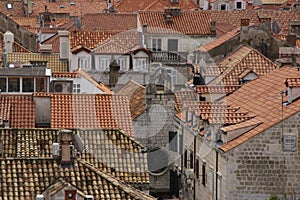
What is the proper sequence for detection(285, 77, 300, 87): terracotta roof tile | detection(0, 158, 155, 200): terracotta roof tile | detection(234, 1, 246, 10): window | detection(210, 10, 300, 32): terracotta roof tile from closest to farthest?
detection(0, 158, 155, 200): terracotta roof tile < detection(285, 77, 300, 87): terracotta roof tile < detection(210, 10, 300, 32): terracotta roof tile < detection(234, 1, 246, 10): window

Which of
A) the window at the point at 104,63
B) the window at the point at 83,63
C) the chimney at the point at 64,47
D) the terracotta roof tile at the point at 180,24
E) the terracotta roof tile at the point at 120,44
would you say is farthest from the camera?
the terracotta roof tile at the point at 180,24

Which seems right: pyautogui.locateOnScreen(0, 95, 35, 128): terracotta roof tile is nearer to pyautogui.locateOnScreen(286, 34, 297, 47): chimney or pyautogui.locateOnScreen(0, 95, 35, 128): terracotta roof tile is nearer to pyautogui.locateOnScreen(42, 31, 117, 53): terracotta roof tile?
pyautogui.locateOnScreen(286, 34, 297, 47): chimney

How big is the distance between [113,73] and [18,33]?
8256mm

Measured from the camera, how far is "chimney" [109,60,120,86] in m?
66.6

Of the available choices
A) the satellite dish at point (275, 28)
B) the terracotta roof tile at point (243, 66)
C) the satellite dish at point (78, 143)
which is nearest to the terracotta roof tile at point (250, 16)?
the satellite dish at point (275, 28)

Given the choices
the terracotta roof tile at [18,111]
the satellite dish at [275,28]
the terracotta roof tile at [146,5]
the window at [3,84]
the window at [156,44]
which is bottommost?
the terracotta roof tile at [146,5]

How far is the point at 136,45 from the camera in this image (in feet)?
237

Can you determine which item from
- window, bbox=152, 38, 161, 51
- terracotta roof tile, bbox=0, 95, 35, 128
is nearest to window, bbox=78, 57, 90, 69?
window, bbox=152, 38, 161, 51

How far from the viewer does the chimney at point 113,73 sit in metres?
66.6

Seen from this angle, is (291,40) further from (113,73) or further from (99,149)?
(99,149)

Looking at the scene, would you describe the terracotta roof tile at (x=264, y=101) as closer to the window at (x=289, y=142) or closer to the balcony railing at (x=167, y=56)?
the window at (x=289, y=142)

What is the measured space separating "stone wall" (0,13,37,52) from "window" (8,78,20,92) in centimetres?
2305

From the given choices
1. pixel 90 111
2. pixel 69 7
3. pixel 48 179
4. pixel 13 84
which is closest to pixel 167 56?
pixel 13 84

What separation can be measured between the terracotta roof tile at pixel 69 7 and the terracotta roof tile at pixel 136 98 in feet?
243
